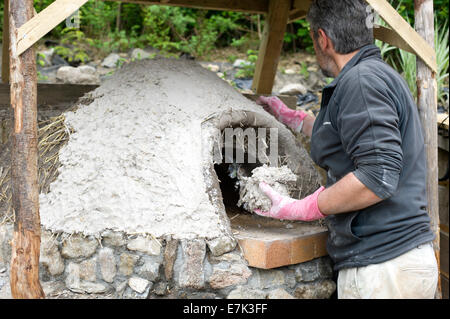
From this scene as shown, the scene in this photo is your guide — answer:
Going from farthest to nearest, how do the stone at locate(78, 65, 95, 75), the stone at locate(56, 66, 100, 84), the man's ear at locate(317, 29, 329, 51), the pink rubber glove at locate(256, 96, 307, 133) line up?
the stone at locate(78, 65, 95, 75) → the stone at locate(56, 66, 100, 84) → the pink rubber glove at locate(256, 96, 307, 133) → the man's ear at locate(317, 29, 329, 51)

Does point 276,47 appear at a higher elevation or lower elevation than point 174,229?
higher

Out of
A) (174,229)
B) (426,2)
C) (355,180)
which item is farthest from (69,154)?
(426,2)

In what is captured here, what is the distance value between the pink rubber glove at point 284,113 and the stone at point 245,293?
1344 mm

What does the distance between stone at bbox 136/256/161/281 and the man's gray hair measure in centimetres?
150

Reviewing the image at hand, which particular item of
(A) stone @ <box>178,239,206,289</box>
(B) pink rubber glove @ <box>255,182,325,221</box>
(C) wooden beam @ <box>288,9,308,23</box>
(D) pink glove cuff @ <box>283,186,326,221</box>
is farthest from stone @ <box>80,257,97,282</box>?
(C) wooden beam @ <box>288,9,308,23</box>

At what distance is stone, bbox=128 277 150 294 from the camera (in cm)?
271

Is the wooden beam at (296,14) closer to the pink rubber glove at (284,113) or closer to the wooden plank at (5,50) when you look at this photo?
the pink rubber glove at (284,113)

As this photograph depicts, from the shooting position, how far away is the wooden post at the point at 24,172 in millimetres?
2326

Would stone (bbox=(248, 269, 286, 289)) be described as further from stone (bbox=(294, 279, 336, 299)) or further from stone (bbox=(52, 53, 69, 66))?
stone (bbox=(52, 53, 69, 66))

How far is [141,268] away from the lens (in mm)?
2723

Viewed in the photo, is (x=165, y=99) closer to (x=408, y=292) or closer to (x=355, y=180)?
(x=355, y=180)

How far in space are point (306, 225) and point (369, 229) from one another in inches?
34.2

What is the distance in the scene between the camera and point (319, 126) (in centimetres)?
252

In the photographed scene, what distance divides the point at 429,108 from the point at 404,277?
1198 millimetres
